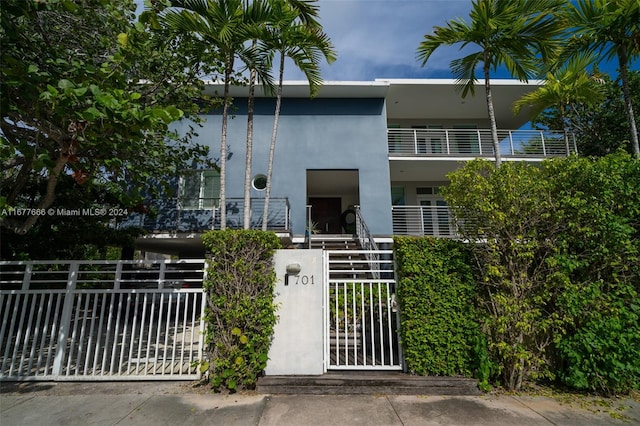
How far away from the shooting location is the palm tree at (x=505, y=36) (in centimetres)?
759

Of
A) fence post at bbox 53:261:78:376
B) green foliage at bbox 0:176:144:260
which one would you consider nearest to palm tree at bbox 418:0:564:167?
fence post at bbox 53:261:78:376

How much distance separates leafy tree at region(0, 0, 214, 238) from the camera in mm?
3332

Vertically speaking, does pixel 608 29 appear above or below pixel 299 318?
above

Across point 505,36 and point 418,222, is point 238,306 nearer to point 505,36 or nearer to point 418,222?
point 418,222

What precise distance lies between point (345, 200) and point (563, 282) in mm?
10868

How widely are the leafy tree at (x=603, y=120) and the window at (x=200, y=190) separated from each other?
13043 millimetres

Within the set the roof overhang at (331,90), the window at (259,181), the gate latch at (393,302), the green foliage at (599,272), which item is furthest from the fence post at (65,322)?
the roof overhang at (331,90)

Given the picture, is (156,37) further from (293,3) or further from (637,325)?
(637,325)

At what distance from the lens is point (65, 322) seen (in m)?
5.01

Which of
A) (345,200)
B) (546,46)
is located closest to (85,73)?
(546,46)

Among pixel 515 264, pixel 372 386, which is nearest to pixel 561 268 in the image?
pixel 515 264

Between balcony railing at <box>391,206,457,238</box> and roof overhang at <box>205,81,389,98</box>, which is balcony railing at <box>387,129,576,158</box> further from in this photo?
balcony railing at <box>391,206,457,238</box>

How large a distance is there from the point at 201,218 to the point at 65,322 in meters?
6.06

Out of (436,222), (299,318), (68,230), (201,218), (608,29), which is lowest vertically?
(299,318)
